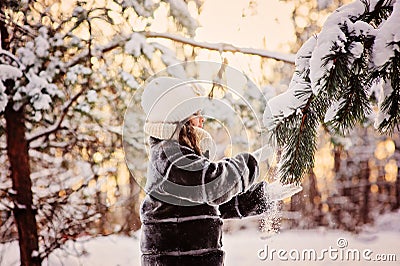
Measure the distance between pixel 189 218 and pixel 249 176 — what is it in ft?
0.52

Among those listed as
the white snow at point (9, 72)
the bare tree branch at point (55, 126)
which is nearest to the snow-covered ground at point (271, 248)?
the bare tree branch at point (55, 126)

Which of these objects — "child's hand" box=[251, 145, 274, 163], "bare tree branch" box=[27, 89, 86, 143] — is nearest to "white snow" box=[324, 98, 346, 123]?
"child's hand" box=[251, 145, 274, 163]

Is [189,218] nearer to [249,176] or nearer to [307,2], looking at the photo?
[249,176]

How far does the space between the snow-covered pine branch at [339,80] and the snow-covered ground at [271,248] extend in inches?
60.6

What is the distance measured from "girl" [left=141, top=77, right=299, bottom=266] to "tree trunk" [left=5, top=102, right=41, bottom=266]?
103 centimetres

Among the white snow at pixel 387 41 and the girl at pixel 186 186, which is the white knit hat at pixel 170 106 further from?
the white snow at pixel 387 41

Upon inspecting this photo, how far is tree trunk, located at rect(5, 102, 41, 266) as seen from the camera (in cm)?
174

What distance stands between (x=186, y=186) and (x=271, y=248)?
1363 millimetres

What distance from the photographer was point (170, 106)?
771 millimetres

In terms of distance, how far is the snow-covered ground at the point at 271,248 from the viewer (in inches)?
74.7

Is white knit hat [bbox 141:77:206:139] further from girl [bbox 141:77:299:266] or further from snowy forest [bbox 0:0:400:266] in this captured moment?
snowy forest [bbox 0:0:400:266]

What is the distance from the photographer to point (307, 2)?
1966mm

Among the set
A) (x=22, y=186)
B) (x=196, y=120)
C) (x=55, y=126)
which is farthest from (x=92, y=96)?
(x=196, y=120)

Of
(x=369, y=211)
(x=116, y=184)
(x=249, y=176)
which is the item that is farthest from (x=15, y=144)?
(x=369, y=211)
